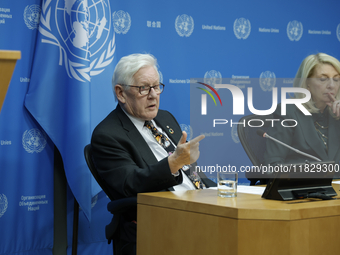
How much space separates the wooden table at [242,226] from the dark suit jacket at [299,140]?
288 mm

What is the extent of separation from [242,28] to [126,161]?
2303mm

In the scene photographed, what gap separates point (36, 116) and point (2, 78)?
1848mm

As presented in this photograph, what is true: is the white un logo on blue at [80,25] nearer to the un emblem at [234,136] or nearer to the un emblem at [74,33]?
the un emblem at [74,33]

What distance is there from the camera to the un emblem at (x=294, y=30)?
3.77 metres

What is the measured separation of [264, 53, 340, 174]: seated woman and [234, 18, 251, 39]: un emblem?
6.21ft

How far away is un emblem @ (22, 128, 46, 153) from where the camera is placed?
8.51 ft

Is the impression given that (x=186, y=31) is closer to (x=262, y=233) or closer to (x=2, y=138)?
(x=2, y=138)

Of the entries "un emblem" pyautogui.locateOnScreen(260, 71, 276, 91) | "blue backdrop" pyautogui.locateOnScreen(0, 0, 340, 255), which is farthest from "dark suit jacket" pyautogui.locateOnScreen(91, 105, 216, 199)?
"blue backdrop" pyautogui.locateOnScreen(0, 0, 340, 255)

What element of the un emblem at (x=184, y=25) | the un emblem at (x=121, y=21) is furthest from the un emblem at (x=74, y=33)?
the un emblem at (x=184, y=25)

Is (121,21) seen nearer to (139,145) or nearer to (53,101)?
(53,101)

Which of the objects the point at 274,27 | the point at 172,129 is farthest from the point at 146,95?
the point at 274,27

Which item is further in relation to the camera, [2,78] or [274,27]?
[274,27]

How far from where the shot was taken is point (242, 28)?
3.55 m

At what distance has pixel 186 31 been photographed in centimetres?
328
